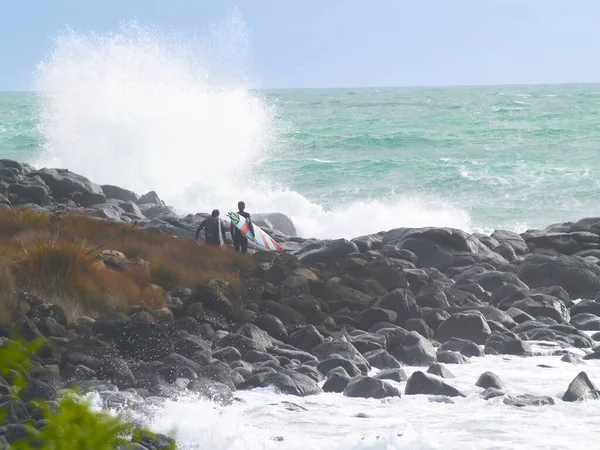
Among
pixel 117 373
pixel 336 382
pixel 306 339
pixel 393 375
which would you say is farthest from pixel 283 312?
pixel 117 373

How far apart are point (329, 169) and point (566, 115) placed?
21069 millimetres

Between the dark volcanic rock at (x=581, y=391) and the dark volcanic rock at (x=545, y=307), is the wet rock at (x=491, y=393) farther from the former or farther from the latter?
the dark volcanic rock at (x=545, y=307)

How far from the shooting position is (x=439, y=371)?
30.8ft

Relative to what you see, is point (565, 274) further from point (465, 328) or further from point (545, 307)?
point (465, 328)

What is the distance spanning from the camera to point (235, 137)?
38688mm

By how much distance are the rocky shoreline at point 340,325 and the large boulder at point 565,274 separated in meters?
0.02

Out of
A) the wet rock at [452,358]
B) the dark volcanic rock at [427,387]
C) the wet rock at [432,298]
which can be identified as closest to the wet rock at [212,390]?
the dark volcanic rock at [427,387]

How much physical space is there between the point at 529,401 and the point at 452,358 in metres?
2.01

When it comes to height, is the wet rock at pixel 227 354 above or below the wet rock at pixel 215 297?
below

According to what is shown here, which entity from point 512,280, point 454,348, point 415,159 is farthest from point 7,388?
point 415,159

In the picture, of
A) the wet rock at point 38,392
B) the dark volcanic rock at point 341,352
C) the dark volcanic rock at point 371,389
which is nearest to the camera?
the wet rock at point 38,392

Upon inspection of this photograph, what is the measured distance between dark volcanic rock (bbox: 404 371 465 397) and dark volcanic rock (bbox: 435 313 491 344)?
2.74 metres

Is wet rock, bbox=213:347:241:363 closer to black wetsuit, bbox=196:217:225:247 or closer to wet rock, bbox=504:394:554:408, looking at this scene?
wet rock, bbox=504:394:554:408

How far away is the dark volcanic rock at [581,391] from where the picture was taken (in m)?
8.45
